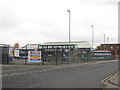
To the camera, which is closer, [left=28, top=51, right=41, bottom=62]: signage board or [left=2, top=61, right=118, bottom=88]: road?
[left=2, top=61, right=118, bottom=88]: road

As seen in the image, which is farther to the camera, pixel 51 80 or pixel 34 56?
pixel 34 56

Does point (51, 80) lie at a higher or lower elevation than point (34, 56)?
lower

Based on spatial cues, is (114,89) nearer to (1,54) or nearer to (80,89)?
(80,89)

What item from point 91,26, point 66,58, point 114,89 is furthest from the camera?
A: point 91,26

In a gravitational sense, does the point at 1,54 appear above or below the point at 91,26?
below

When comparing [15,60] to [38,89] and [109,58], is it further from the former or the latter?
[109,58]

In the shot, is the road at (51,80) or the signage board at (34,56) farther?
the signage board at (34,56)

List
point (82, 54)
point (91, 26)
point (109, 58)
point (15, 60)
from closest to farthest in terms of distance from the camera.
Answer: point (15, 60) < point (82, 54) < point (91, 26) < point (109, 58)

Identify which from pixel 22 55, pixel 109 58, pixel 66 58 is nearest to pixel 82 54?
pixel 66 58

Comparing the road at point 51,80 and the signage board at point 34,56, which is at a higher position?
the signage board at point 34,56

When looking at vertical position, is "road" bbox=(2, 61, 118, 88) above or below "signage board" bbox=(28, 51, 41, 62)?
below

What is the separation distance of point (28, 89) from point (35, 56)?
751 inches

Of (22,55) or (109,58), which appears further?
(109,58)

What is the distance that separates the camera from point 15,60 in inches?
1206
